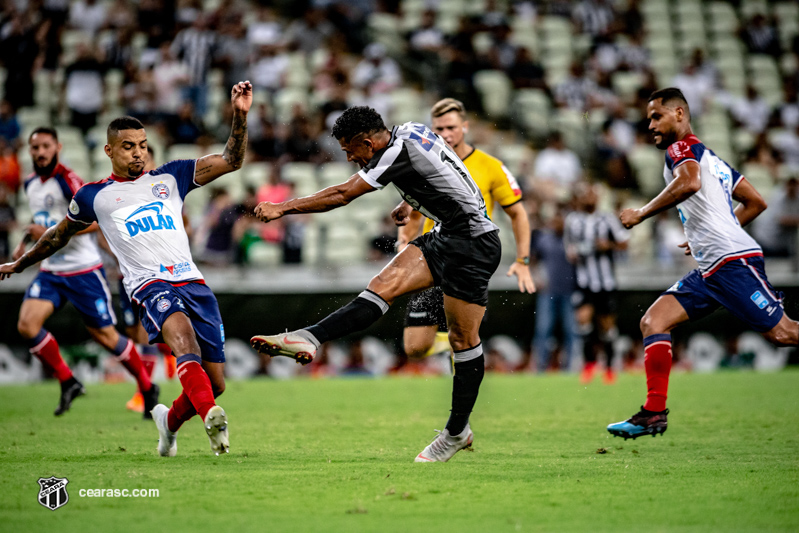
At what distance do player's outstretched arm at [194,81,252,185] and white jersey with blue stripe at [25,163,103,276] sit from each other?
3.21 metres

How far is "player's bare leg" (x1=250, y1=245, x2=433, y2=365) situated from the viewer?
5680 mm

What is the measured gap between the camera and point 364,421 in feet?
29.6

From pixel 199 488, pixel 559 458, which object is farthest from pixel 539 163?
pixel 199 488

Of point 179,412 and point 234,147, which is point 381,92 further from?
point 179,412

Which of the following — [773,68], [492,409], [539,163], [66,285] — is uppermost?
[773,68]

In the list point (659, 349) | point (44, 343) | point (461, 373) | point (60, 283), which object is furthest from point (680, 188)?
point (44, 343)

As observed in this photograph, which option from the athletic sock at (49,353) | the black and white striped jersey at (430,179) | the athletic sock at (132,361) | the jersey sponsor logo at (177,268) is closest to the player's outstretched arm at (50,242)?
the jersey sponsor logo at (177,268)

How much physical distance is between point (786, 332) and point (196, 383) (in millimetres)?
4137

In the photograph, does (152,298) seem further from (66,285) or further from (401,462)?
(66,285)

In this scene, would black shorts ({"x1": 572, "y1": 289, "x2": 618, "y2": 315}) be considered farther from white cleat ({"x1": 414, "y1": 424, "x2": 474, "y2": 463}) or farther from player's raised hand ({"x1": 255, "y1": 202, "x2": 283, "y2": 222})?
player's raised hand ({"x1": 255, "y1": 202, "x2": 283, "y2": 222})

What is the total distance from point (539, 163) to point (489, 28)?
4676 mm

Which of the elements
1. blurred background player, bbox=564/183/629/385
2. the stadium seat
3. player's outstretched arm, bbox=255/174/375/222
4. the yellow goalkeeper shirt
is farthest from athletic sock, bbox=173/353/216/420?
the stadium seat

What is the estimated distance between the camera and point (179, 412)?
6.37 m

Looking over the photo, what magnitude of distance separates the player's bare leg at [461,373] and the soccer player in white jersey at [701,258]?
1.25 metres
